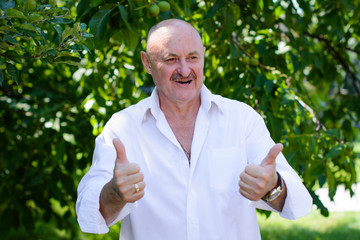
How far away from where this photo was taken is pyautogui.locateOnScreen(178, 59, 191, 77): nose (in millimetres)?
1826

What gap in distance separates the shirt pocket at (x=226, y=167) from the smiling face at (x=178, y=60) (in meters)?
0.27

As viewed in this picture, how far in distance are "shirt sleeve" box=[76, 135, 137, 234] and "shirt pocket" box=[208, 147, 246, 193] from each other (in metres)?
0.36

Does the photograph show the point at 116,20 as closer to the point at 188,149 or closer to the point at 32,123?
the point at 188,149

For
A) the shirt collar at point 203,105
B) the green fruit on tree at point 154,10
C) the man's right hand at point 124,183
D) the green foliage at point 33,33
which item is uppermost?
the green fruit on tree at point 154,10

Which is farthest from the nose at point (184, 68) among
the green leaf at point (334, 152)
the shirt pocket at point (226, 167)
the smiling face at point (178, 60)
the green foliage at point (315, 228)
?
the green foliage at point (315, 228)

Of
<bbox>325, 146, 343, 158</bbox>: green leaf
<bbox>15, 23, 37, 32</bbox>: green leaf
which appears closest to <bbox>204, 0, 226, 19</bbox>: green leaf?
<bbox>325, 146, 343, 158</bbox>: green leaf

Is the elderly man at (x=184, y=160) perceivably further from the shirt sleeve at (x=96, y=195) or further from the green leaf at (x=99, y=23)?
the green leaf at (x=99, y=23)

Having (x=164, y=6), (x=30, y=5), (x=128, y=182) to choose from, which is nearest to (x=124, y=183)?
(x=128, y=182)

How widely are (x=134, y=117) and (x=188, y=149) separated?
0.26 metres

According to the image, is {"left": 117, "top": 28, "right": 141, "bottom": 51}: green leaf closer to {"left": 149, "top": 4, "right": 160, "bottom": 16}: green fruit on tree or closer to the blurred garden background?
the blurred garden background

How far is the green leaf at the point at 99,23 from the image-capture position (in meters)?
2.21

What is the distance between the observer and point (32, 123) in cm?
328

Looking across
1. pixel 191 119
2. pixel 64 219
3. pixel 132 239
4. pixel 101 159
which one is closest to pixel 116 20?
pixel 191 119

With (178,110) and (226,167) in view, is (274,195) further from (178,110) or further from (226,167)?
(178,110)
